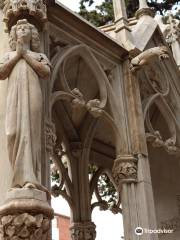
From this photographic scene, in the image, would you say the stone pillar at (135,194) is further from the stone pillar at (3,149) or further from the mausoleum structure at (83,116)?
the stone pillar at (3,149)

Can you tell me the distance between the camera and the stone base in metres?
4.59

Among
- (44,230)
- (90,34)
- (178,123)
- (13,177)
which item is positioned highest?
(90,34)

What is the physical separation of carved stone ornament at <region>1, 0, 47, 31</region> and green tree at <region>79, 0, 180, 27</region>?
9246mm

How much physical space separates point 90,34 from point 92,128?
8.67 feet

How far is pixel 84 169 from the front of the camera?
403 inches

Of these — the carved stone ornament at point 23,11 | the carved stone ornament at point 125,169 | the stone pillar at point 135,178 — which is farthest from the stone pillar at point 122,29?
the carved stone ornament at point 23,11

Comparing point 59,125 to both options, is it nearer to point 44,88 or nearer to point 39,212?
point 44,88

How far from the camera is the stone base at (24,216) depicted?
459 cm

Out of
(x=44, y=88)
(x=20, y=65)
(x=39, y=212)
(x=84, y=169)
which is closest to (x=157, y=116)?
(x=84, y=169)

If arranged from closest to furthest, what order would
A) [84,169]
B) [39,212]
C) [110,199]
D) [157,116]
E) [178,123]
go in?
[39,212]
[178,123]
[84,169]
[157,116]
[110,199]

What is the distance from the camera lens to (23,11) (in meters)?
6.05

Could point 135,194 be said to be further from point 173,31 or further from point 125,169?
point 173,31

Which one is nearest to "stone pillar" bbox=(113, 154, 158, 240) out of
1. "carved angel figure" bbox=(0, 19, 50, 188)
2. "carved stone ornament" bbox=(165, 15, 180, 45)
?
"carved angel figure" bbox=(0, 19, 50, 188)

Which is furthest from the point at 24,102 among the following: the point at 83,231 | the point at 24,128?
the point at 83,231
